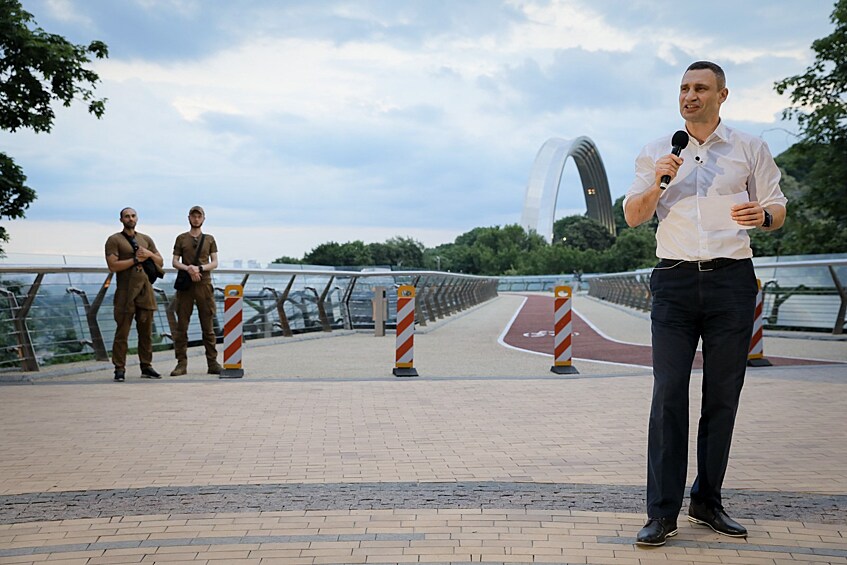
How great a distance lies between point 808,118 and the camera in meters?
29.5

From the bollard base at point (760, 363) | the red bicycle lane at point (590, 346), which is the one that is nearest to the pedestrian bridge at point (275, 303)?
the red bicycle lane at point (590, 346)

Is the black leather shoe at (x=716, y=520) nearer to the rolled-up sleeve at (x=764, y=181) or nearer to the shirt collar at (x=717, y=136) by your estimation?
the rolled-up sleeve at (x=764, y=181)

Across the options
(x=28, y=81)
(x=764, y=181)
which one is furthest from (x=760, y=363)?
(x=28, y=81)

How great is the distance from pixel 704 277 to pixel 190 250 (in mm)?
8577

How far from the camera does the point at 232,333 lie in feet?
37.8

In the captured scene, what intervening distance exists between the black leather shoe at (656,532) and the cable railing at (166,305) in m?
9.08

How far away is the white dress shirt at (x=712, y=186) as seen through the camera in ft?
13.4

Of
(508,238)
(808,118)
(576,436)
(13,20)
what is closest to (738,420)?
(576,436)

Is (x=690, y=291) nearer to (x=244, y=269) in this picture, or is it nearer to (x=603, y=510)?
A: (x=603, y=510)

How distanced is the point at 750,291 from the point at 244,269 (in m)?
13.3

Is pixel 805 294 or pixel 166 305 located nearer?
pixel 166 305

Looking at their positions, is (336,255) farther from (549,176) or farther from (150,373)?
(150,373)

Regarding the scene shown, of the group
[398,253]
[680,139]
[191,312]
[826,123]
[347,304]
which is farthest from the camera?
[398,253]

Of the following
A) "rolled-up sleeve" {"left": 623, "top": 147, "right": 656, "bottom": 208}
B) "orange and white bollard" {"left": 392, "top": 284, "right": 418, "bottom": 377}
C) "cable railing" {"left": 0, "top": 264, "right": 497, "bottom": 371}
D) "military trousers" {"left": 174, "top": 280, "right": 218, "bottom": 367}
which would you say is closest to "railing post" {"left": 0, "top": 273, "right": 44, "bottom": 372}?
"cable railing" {"left": 0, "top": 264, "right": 497, "bottom": 371}
